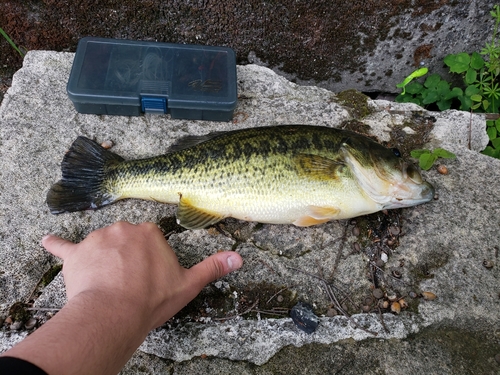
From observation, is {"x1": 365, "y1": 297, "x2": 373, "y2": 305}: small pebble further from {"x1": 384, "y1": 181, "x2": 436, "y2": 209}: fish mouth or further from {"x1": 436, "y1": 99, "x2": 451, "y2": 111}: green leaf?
{"x1": 436, "y1": 99, "x2": 451, "y2": 111}: green leaf

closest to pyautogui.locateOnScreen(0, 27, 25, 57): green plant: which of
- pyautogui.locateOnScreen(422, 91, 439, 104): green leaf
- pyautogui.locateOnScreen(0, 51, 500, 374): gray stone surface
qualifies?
pyautogui.locateOnScreen(0, 51, 500, 374): gray stone surface

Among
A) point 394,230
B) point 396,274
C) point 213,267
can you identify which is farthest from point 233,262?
point 394,230

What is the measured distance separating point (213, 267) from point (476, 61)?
3745 millimetres

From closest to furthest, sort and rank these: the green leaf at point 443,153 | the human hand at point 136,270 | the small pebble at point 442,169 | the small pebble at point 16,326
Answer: the human hand at point 136,270
the small pebble at point 16,326
the green leaf at point 443,153
the small pebble at point 442,169

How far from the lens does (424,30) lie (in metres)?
4.36

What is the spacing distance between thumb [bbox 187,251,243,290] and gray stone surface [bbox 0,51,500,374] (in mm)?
195

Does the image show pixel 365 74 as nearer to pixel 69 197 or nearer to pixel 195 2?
pixel 195 2

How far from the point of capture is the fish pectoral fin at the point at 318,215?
9.96 feet

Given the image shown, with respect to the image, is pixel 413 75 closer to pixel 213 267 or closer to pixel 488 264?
pixel 488 264

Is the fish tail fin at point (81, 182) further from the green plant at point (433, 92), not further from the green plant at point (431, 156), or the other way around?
the green plant at point (433, 92)

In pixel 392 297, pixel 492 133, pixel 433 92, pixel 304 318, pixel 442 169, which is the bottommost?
pixel 304 318

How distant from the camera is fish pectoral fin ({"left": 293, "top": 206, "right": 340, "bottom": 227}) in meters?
3.04

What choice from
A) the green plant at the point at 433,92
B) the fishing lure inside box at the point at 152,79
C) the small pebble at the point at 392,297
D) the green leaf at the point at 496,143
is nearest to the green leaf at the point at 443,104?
A: the green plant at the point at 433,92

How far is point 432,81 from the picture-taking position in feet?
15.0
